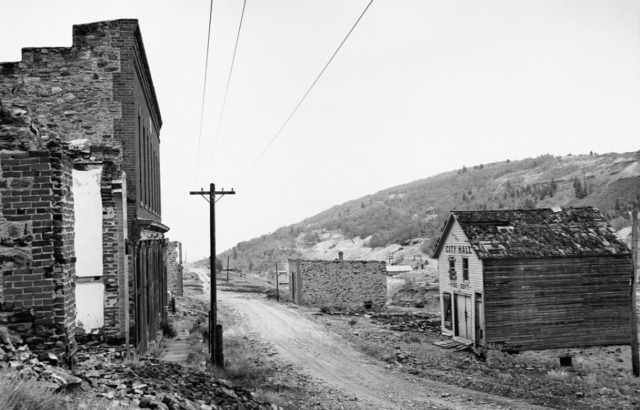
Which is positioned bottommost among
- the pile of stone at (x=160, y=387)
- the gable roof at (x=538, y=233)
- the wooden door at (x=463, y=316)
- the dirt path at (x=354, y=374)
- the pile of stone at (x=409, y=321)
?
the pile of stone at (x=409, y=321)

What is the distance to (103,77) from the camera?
14469 millimetres

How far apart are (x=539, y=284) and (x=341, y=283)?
56.3ft

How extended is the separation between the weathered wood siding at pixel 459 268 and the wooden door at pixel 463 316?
26 centimetres

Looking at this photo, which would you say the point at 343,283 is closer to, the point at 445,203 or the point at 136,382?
the point at 136,382

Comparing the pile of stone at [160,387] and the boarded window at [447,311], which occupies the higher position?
the pile of stone at [160,387]

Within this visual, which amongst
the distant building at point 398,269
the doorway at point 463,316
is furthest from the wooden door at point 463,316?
the distant building at point 398,269

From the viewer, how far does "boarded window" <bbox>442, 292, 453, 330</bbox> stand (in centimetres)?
2739

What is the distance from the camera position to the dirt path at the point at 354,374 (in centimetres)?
1550

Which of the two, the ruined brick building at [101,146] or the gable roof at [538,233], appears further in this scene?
the gable roof at [538,233]

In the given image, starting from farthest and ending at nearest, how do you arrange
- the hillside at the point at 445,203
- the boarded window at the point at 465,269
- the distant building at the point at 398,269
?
the hillside at the point at 445,203 < the distant building at the point at 398,269 < the boarded window at the point at 465,269

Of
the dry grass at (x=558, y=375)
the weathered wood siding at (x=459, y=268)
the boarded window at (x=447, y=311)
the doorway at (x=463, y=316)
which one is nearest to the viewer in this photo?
the dry grass at (x=558, y=375)

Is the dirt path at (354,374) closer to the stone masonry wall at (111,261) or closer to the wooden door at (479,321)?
the wooden door at (479,321)

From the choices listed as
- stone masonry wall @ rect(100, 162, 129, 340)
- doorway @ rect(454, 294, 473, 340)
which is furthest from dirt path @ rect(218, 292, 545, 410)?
stone masonry wall @ rect(100, 162, 129, 340)

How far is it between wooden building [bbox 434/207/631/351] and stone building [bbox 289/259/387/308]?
12578 millimetres
